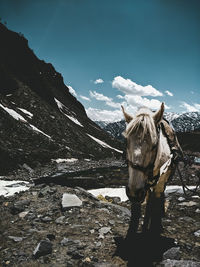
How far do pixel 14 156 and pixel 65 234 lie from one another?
972 inches

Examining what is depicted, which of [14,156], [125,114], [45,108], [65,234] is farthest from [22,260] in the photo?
[45,108]

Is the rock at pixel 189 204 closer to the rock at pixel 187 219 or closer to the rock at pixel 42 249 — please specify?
the rock at pixel 187 219

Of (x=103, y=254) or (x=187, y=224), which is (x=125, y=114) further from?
(x=187, y=224)

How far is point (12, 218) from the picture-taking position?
7195 millimetres

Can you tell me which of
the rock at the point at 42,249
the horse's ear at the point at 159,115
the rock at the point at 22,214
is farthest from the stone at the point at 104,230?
the horse's ear at the point at 159,115

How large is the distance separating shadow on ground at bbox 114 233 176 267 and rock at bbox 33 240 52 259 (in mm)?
1675

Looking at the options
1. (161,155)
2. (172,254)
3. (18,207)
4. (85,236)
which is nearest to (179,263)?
(172,254)

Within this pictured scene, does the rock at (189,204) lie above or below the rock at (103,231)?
above

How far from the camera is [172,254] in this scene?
4840mm

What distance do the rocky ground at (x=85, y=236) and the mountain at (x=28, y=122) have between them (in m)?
17.8

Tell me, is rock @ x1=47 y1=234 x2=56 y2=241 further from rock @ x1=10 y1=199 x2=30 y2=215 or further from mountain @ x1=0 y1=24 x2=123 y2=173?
mountain @ x1=0 y1=24 x2=123 y2=173

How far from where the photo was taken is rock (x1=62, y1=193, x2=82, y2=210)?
7.58 metres

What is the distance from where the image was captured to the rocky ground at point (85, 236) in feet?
15.6

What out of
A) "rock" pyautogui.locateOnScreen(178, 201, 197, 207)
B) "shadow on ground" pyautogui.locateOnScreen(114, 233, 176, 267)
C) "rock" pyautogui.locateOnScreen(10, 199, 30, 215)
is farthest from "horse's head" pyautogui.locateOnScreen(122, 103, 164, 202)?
"rock" pyautogui.locateOnScreen(178, 201, 197, 207)
